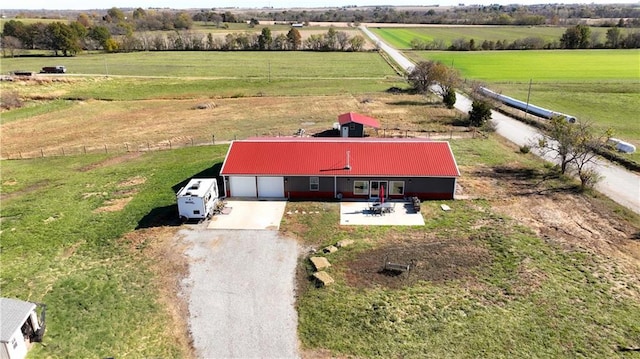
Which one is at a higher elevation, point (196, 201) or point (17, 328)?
point (196, 201)

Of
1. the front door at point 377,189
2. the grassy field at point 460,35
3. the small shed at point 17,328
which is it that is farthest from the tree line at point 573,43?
the small shed at point 17,328

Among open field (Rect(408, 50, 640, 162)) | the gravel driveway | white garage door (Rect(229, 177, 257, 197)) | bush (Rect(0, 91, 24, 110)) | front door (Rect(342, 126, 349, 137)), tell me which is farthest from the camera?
bush (Rect(0, 91, 24, 110))

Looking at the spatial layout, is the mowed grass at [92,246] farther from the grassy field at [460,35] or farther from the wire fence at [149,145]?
the grassy field at [460,35]

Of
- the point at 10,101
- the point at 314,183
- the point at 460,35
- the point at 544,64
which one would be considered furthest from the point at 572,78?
the point at 10,101

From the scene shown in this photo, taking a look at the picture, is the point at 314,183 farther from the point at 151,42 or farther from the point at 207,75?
the point at 151,42

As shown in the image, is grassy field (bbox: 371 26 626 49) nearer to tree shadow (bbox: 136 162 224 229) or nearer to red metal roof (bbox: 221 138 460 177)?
red metal roof (bbox: 221 138 460 177)

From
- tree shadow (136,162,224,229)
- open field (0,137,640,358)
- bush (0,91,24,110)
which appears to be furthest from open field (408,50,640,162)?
bush (0,91,24,110)
